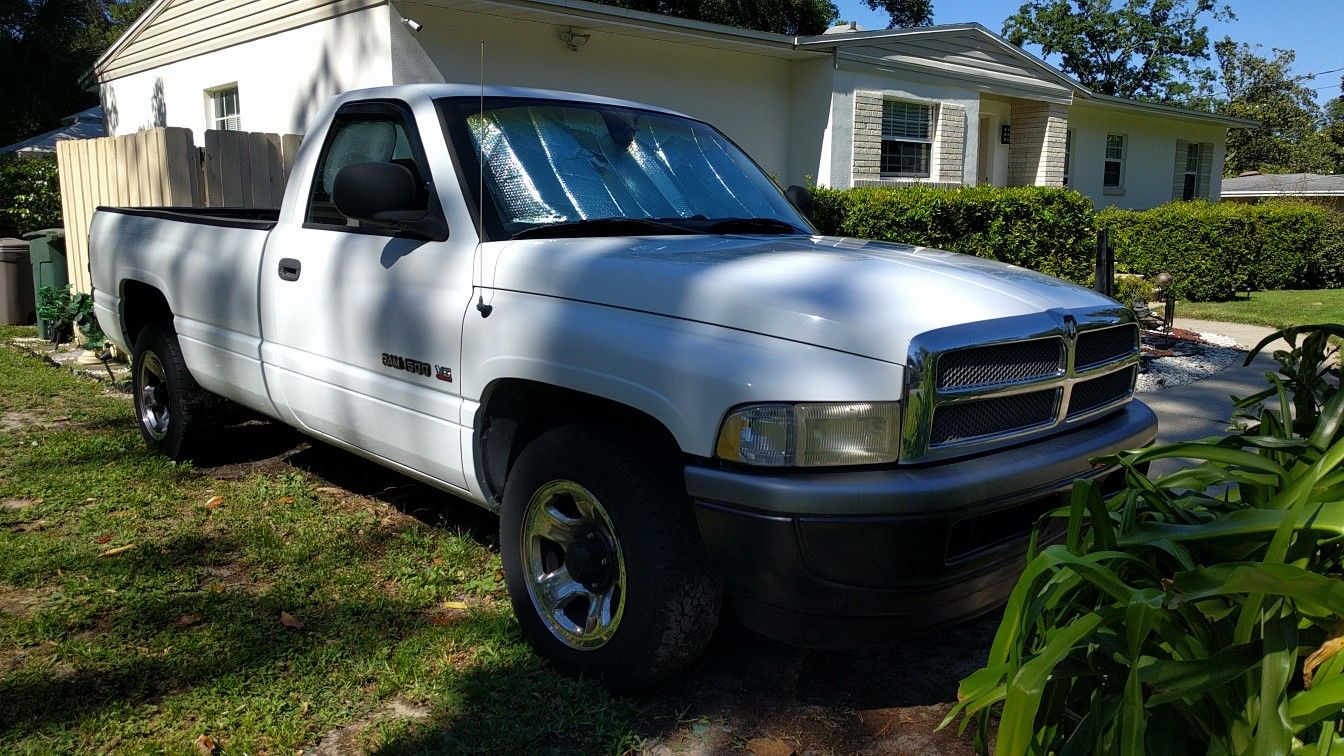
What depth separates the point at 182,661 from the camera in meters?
3.45

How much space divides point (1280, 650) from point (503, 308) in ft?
7.97

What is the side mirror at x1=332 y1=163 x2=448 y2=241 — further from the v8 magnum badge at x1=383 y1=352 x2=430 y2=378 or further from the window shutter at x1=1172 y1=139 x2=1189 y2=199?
the window shutter at x1=1172 y1=139 x2=1189 y2=199

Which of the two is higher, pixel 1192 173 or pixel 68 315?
pixel 1192 173

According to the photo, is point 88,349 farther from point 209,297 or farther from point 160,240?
point 209,297

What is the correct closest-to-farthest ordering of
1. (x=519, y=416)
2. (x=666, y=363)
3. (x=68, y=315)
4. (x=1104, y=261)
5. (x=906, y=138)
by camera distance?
1. (x=666, y=363)
2. (x=519, y=416)
3. (x=1104, y=261)
4. (x=68, y=315)
5. (x=906, y=138)

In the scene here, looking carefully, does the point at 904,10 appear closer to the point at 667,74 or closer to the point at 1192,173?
the point at 1192,173

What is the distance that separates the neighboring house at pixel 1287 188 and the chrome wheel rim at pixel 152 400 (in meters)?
35.1

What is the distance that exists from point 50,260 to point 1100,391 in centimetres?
1014

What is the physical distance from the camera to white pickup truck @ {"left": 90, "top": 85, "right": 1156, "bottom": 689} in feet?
8.65

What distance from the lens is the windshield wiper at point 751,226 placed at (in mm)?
3926

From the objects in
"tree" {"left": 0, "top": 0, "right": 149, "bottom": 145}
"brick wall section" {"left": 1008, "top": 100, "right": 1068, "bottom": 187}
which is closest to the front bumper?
"brick wall section" {"left": 1008, "top": 100, "right": 1068, "bottom": 187}

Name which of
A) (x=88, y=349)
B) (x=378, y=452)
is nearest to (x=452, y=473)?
(x=378, y=452)

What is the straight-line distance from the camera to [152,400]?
5918 millimetres

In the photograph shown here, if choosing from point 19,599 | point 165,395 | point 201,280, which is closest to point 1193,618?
point 19,599
